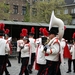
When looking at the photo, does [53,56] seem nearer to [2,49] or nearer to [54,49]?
[54,49]

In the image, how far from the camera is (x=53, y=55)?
8188 mm

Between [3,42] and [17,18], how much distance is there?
43114mm

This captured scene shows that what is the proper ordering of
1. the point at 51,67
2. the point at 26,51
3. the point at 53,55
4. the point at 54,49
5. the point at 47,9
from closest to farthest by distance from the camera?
the point at 54,49, the point at 53,55, the point at 51,67, the point at 26,51, the point at 47,9

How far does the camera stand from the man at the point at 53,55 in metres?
8.02

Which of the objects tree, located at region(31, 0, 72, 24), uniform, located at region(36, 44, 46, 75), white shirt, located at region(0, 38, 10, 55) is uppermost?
tree, located at region(31, 0, 72, 24)

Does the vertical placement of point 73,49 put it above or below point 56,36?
below

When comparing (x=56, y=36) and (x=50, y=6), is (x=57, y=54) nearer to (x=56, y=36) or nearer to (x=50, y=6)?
(x=56, y=36)

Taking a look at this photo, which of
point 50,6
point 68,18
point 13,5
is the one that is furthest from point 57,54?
point 13,5

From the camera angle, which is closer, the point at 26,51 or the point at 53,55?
the point at 53,55

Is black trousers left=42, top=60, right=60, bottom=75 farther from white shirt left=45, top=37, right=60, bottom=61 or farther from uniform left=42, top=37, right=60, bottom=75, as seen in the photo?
white shirt left=45, top=37, right=60, bottom=61

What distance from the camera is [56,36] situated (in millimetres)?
8328

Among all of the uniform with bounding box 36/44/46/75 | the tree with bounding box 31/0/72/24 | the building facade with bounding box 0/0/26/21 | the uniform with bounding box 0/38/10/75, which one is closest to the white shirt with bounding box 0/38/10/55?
the uniform with bounding box 0/38/10/75

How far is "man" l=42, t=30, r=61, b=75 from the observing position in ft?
26.3

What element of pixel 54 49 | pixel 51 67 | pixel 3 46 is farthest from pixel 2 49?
pixel 54 49
